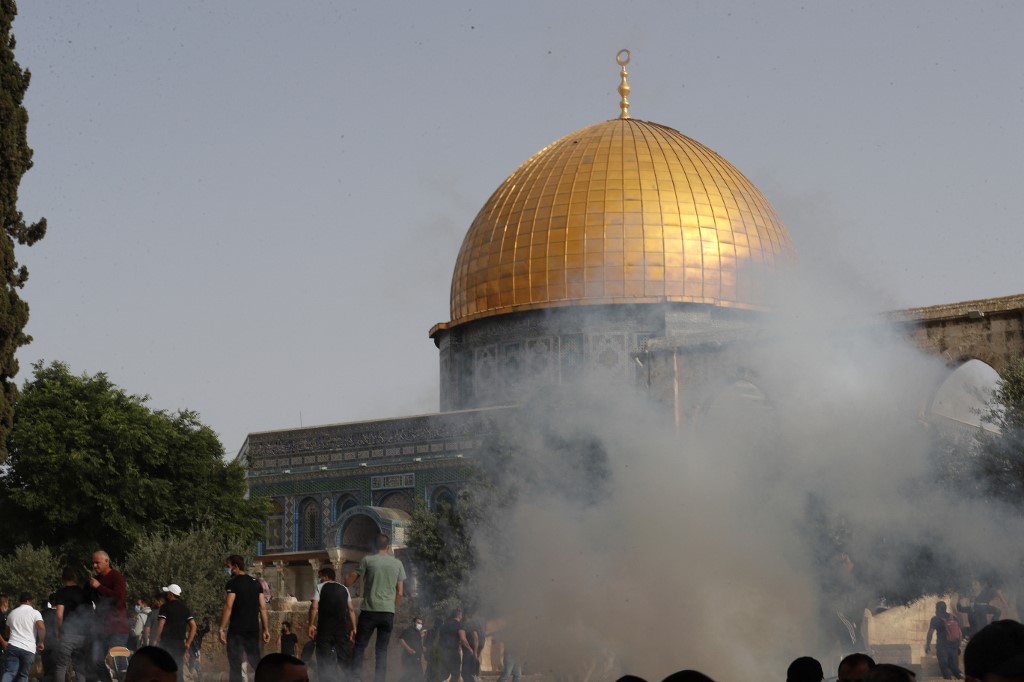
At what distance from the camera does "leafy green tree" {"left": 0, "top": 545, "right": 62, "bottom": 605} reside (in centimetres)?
2784

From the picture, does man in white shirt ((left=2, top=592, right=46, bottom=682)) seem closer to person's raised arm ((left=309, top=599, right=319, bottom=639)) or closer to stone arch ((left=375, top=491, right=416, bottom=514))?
person's raised arm ((left=309, top=599, right=319, bottom=639))

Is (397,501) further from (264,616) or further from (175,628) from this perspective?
(264,616)

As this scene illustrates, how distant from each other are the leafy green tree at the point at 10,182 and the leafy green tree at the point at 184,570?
899 cm

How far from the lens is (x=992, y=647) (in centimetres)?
443

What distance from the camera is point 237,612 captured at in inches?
456

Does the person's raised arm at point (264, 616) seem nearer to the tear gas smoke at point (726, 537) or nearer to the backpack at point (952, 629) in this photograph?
the tear gas smoke at point (726, 537)

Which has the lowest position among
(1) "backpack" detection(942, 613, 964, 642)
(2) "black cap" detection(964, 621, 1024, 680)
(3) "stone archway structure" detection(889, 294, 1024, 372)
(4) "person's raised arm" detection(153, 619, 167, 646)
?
(1) "backpack" detection(942, 613, 964, 642)

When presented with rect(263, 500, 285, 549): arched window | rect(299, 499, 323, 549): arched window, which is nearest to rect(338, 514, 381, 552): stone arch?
rect(299, 499, 323, 549): arched window

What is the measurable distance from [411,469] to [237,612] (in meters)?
24.8

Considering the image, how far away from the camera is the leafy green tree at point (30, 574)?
2784 centimetres

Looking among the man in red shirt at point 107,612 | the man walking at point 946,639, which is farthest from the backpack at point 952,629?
the man in red shirt at point 107,612

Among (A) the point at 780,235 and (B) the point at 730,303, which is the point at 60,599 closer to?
(B) the point at 730,303

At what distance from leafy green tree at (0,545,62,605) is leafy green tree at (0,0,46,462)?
9.63m

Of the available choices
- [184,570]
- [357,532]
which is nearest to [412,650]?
[184,570]
